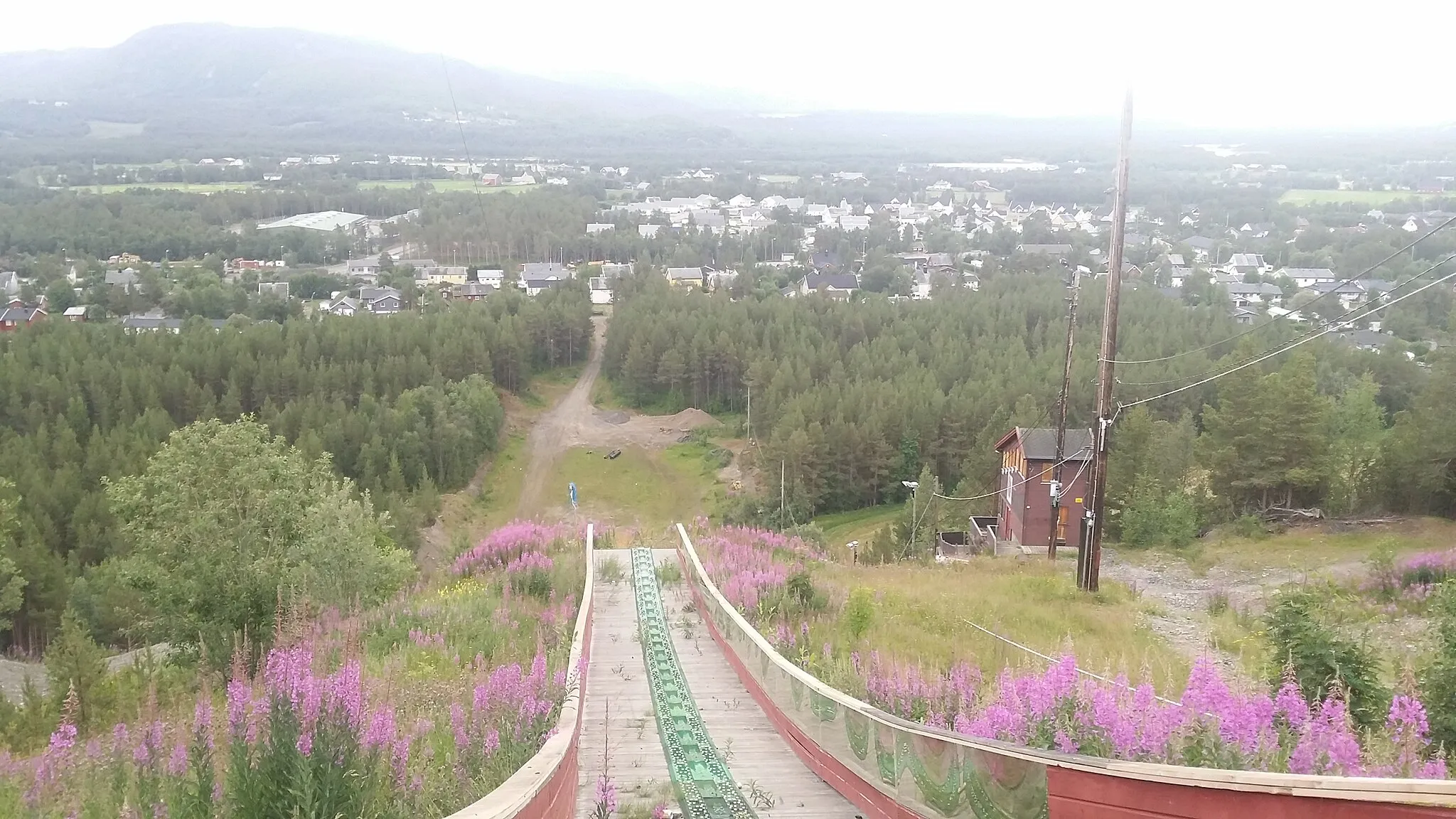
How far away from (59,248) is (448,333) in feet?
307

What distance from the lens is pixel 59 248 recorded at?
130m

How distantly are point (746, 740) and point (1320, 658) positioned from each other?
189 inches

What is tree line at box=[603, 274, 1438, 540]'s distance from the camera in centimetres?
2789

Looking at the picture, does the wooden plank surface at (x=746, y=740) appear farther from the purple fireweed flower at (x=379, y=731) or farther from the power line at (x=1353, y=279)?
the power line at (x=1353, y=279)

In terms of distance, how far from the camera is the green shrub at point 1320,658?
7.48 meters

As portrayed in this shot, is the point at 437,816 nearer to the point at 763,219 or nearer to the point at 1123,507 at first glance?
the point at 1123,507

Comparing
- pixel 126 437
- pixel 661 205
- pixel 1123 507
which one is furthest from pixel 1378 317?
pixel 661 205

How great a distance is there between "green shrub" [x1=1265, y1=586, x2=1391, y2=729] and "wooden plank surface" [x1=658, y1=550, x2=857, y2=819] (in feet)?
11.9

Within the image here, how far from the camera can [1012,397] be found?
2106 inches

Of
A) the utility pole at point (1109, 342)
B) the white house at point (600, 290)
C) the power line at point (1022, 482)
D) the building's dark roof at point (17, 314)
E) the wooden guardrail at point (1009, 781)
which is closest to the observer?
the wooden guardrail at point (1009, 781)

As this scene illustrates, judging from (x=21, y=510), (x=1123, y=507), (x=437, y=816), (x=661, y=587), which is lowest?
(x=21, y=510)

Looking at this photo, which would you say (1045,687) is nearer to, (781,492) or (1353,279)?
(1353,279)

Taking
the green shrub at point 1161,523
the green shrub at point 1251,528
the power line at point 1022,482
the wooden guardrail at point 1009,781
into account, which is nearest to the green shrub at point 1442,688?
the wooden guardrail at point 1009,781

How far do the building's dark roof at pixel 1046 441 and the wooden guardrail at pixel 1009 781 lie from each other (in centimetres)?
2256
